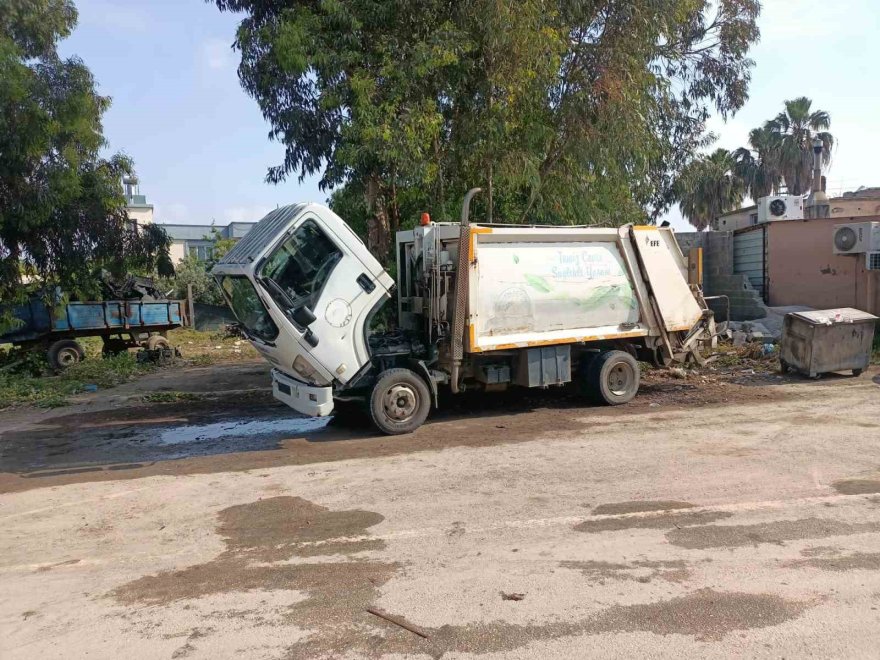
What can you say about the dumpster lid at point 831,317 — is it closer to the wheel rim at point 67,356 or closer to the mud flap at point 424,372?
the mud flap at point 424,372

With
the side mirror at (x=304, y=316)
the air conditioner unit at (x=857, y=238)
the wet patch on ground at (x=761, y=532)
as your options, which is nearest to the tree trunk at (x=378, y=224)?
the side mirror at (x=304, y=316)

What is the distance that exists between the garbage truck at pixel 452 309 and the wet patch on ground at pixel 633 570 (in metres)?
4.26

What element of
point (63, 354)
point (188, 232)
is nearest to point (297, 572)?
point (63, 354)

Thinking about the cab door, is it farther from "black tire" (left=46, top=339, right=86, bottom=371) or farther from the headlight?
"black tire" (left=46, top=339, right=86, bottom=371)

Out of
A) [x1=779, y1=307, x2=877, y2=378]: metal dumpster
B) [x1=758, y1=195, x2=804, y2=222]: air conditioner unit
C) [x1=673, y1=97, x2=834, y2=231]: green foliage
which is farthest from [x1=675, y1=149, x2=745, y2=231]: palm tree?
[x1=779, y1=307, x2=877, y2=378]: metal dumpster

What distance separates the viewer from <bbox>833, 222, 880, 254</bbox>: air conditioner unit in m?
14.6

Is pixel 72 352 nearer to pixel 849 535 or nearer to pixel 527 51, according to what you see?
pixel 527 51

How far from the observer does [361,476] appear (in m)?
6.85

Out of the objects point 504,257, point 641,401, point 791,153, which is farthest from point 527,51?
point 791,153

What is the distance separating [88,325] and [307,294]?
11056 mm

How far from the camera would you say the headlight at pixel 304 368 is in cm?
800

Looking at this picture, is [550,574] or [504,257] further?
[504,257]

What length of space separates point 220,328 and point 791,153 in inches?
1087

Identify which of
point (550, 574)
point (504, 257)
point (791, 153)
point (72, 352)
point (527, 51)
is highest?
point (791, 153)
